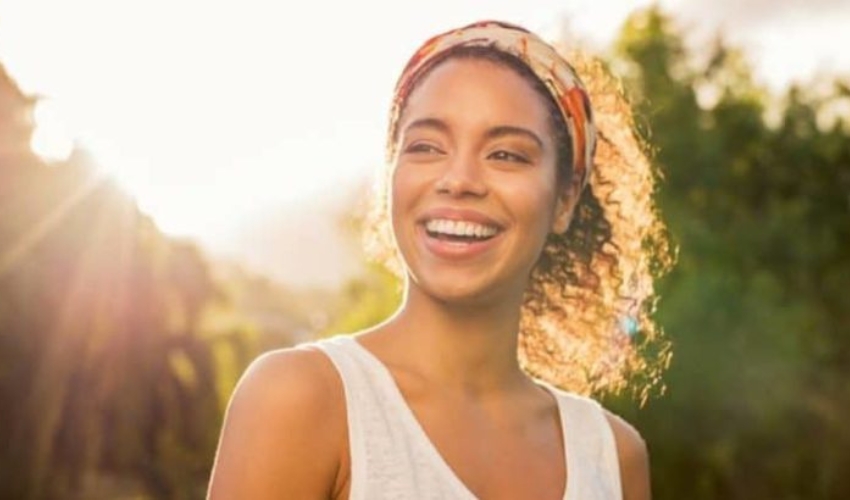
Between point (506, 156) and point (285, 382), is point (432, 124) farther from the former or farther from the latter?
point (285, 382)

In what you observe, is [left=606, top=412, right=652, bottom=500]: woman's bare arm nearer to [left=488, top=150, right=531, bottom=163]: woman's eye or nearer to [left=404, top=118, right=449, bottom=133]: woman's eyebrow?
[left=488, top=150, right=531, bottom=163]: woman's eye

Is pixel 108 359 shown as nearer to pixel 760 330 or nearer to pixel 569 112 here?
pixel 760 330

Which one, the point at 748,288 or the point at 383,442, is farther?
the point at 748,288

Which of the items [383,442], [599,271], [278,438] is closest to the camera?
[278,438]

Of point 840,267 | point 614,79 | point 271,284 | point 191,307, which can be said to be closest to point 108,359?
point 191,307

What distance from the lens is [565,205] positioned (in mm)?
4148

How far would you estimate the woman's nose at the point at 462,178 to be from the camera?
12.2 feet

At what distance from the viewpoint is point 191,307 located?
30781mm

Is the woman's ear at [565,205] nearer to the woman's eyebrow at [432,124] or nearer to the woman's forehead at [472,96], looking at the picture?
the woman's forehead at [472,96]

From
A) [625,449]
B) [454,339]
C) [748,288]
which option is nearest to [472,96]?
[454,339]

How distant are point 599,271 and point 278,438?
48.5 inches

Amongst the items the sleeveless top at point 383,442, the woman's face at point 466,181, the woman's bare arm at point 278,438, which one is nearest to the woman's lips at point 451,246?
the woman's face at point 466,181

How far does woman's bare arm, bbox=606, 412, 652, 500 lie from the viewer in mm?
4199

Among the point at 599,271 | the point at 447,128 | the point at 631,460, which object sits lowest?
the point at 631,460
